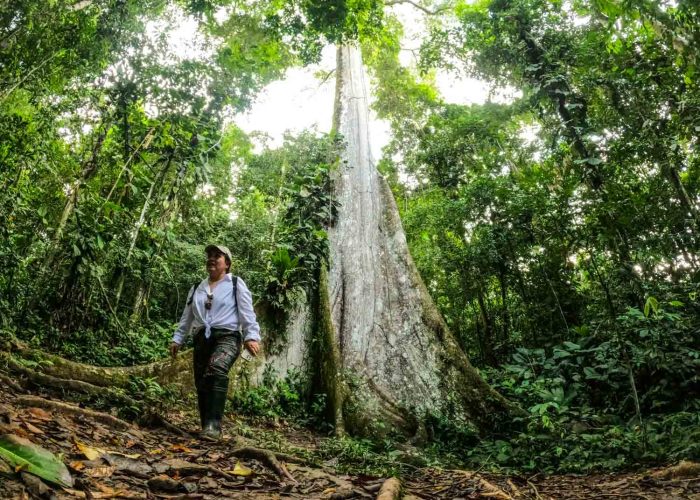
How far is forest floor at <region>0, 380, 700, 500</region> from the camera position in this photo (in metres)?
2.08

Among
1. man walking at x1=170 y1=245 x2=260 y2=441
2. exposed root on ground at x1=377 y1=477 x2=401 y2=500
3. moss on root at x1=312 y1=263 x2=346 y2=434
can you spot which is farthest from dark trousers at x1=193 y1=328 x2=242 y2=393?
moss on root at x1=312 y1=263 x2=346 y2=434

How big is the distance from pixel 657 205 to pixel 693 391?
2.78 m

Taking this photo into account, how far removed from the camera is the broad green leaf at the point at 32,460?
1688 millimetres

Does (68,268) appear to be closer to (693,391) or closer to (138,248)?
(138,248)

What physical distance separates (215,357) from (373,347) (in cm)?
303

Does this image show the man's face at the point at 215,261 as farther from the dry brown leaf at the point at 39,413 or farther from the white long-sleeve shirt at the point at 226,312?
the dry brown leaf at the point at 39,413

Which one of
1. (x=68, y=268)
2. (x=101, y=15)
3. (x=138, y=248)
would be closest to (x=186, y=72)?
(x=101, y=15)

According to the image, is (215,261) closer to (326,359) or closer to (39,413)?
(39,413)

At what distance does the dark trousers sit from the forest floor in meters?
0.40

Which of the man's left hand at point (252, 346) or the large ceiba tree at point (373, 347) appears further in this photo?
the large ceiba tree at point (373, 347)

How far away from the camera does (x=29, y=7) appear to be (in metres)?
5.26

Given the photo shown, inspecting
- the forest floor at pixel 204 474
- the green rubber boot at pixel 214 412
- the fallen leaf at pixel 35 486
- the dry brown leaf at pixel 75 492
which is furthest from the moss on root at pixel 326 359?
the fallen leaf at pixel 35 486

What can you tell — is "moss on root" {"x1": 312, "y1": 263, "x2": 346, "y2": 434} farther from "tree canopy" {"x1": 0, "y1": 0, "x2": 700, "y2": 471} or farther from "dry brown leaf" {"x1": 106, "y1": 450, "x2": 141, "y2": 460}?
"dry brown leaf" {"x1": 106, "y1": 450, "x2": 141, "y2": 460}

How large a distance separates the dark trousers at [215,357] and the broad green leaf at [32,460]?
1834 millimetres
